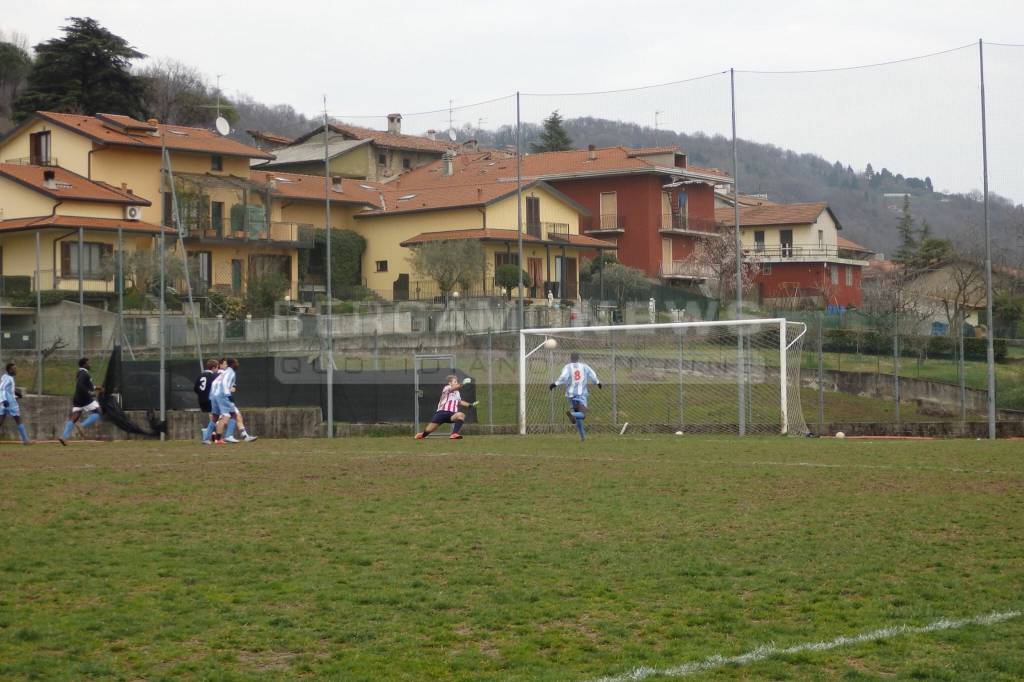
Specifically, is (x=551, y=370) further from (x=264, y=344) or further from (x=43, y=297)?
(x=43, y=297)

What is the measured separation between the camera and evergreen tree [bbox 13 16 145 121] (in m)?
67.0

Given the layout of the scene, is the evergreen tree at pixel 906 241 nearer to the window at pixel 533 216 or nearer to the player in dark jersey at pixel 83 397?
the window at pixel 533 216

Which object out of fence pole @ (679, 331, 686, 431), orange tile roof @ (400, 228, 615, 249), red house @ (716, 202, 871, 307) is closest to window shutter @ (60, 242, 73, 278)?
orange tile roof @ (400, 228, 615, 249)

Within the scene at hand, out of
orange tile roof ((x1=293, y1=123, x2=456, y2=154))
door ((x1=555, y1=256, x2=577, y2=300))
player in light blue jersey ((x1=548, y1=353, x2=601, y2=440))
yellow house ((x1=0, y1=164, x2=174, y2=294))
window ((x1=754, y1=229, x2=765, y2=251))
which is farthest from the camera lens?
orange tile roof ((x1=293, y1=123, x2=456, y2=154))

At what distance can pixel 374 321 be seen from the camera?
140ft

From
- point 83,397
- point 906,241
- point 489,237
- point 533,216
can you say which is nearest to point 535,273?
point 533,216

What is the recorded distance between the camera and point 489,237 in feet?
182

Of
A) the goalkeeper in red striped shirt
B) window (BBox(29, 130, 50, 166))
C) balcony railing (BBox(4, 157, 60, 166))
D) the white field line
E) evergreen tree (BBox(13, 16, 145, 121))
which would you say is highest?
evergreen tree (BBox(13, 16, 145, 121))

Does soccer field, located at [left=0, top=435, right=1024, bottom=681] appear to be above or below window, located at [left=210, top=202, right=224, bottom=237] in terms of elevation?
below

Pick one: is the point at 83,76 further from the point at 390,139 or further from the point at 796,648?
the point at 796,648

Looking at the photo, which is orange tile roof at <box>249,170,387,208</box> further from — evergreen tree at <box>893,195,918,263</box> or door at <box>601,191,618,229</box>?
evergreen tree at <box>893,195,918,263</box>

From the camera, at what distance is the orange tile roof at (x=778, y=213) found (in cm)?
6994

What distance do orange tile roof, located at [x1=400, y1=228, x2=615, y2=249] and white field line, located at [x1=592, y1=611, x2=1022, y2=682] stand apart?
45.9 metres

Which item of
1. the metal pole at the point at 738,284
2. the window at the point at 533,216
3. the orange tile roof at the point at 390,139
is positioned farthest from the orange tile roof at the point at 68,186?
the metal pole at the point at 738,284
